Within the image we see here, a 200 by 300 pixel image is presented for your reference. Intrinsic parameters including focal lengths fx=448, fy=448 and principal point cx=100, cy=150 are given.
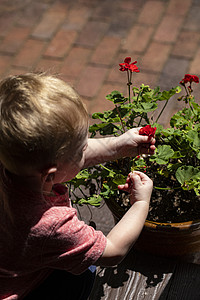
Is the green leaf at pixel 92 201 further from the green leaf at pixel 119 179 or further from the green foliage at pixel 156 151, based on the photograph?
the green leaf at pixel 119 179

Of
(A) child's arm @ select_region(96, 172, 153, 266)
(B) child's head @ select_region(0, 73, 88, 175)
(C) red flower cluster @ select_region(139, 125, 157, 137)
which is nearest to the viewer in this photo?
(B) child's head @ select_region(0, 73, 88, 175)

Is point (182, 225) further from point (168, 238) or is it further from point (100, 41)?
point (100, 41)

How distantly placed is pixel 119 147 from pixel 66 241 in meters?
0.44

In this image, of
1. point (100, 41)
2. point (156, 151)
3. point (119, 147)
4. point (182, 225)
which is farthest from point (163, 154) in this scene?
point (100, 41)

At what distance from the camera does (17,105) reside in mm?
1173

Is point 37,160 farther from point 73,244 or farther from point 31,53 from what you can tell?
point 31,53

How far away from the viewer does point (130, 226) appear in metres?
1.38

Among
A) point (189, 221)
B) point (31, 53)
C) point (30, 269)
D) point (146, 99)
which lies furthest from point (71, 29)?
point (30, 269)

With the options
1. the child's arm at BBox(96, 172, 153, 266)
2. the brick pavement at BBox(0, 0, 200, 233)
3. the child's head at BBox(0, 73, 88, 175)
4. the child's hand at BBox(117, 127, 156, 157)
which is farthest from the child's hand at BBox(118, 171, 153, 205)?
the brick pavement at BBox(0, 0, 200, 233)

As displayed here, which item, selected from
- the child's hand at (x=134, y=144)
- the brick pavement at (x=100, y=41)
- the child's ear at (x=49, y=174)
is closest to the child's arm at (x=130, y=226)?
the child's hand at (x=134, y=144)

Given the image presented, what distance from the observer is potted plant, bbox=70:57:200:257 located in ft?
5.16

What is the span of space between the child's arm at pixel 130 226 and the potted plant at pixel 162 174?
Result: 11cm

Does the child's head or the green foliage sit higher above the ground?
the child's head

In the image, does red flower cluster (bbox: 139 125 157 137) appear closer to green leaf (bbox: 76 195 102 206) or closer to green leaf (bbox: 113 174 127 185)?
green leaf (bbox: 113 174 127 185)
